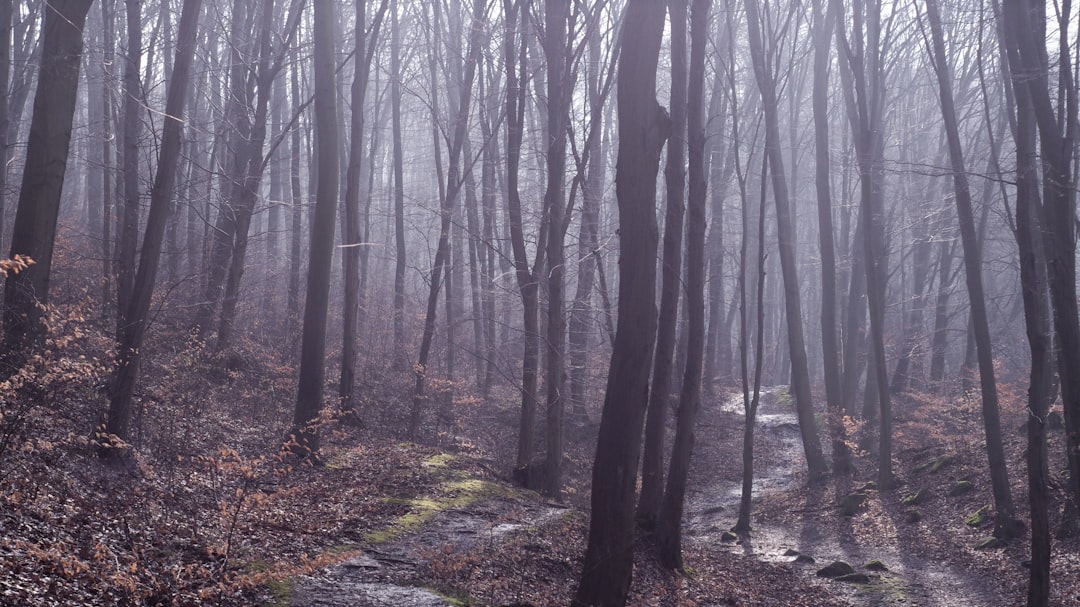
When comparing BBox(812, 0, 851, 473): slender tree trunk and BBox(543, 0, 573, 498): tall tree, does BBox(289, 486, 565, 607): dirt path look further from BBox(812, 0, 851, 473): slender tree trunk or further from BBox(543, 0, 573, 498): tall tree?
BBox(812, 0, 851, 473): slender tree trunk

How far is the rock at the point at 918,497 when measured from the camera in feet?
55.0

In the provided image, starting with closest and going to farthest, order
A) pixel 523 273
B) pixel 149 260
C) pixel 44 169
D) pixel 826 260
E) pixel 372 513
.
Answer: pixel 44 169 → pixel 149 260 → pixel 372 513 → pixel 523 273 → pixel 826 260

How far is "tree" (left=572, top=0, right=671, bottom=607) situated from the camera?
24.8 ft

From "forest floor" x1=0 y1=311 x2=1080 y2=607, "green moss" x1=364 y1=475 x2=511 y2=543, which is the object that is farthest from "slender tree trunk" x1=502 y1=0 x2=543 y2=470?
"green moss" x1=364 y1=475 x2=511 y2=543

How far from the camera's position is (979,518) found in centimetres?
1465

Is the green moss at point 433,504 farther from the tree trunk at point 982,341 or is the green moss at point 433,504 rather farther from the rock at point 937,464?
the rock at point 937,464

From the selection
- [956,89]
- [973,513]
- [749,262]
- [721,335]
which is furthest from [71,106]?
[749,262]

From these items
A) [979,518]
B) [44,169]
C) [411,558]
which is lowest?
[979,518]

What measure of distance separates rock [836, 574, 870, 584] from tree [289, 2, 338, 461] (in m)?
8.36

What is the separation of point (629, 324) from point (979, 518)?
1048 cm

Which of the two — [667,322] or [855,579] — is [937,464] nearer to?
[855,579]

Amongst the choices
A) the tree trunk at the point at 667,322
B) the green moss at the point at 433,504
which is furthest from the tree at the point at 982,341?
the green moss at the point at 433,504

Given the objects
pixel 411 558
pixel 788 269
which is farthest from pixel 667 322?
pixel 788 269

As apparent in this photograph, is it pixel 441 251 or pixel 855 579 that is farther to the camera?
pixel 441 251
